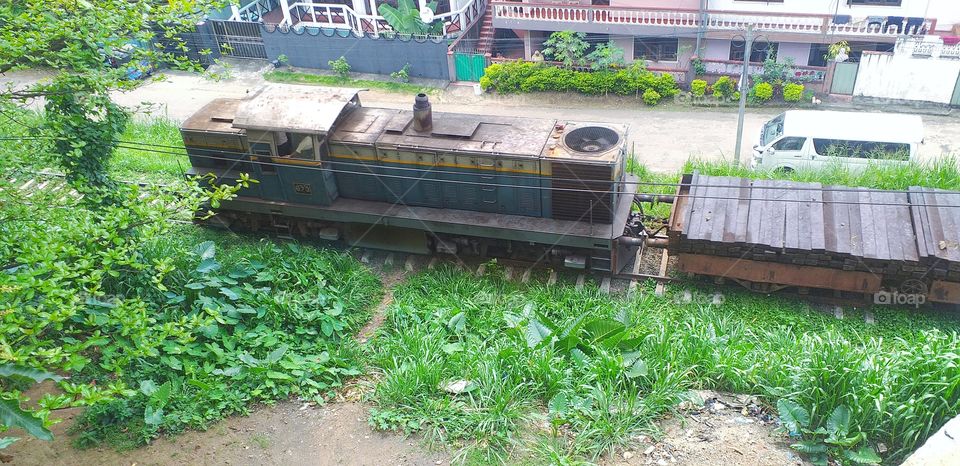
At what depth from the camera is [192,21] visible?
984 centimetres

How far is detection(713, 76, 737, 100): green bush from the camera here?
19.7 metres

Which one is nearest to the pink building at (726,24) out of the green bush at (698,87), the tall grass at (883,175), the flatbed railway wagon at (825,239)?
the green bush at (698,87)

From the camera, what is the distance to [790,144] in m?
14.9

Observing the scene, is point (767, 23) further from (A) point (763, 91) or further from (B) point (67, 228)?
(B) point (67, 228)

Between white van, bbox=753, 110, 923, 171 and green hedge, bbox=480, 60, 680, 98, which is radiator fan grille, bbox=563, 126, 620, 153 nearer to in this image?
white van, bbox=753, 110, 923, 171

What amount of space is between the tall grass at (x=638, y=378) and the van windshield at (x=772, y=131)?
5.25 metres

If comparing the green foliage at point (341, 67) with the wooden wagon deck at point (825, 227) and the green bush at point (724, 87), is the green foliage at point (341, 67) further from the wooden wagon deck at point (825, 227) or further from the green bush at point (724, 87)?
the wooden wagon deck at point (825, 227)

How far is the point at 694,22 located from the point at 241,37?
1550 centimetres

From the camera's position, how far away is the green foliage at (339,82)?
72.0ft

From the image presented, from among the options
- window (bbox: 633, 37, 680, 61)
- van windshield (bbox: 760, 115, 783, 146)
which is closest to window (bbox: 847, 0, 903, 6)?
window (bbox: 633, 37, 680, 61)

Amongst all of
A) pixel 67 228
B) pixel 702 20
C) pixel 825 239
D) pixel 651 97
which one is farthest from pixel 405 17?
pixel 67 228

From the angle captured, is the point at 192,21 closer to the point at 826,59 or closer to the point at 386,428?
the point at 386,428

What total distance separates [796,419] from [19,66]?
10.3 metres

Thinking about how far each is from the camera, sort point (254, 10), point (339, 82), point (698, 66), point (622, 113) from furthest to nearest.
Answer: point (254, 10), point (339, 82), point (698, 66), point (622, 113)
